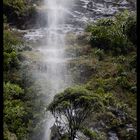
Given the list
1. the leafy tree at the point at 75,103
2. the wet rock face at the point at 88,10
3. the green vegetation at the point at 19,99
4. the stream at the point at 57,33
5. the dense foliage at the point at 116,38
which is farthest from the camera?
the wet rock face at the point at 88,10

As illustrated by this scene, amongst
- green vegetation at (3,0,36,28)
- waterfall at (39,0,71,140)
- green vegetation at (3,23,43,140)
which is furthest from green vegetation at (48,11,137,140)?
green vegetation at (3,0,36,28)

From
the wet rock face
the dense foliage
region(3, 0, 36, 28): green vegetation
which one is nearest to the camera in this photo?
the dense foliage

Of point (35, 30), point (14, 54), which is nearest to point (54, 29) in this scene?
point (35, 30)

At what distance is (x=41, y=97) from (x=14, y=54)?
11.5 ft

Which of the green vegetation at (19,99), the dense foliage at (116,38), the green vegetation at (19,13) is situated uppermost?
the green vegetation at (19,13)

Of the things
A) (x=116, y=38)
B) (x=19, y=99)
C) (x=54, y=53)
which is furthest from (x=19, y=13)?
(x=19, y=99)

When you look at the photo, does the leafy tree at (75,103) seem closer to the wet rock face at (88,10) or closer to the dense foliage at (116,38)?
the dense foliage at (116,38)

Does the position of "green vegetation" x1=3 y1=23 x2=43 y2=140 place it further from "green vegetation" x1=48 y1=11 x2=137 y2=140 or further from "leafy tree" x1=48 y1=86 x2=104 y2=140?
"leafy tree" x1=48 y1=86 x2=104 y2=140

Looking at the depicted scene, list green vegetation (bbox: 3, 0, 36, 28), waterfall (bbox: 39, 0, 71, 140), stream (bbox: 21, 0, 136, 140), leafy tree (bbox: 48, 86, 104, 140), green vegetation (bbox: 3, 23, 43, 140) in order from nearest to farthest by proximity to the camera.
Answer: leafy tree (bbox: 48, 86, 104, 140) < green vegetation (bbox: 3, 23, 43, 140) < waterfall (bbox: 39, 0, 71, 140) < stream (bbox: 21, 0, 136, 140) < green vegetation (bbox: 3, 0, 36, 28)

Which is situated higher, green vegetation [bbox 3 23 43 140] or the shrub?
the shrub

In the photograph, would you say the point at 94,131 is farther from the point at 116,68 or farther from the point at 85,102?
the point at 116,68

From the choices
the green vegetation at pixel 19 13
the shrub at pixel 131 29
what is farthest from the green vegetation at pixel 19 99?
the green vegetation at pixel 19 13

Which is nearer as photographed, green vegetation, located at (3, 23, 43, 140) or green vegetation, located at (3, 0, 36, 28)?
green vegetation, located at (3, 23, 43, 140)

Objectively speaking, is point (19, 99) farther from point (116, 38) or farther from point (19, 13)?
point (19, 13)
